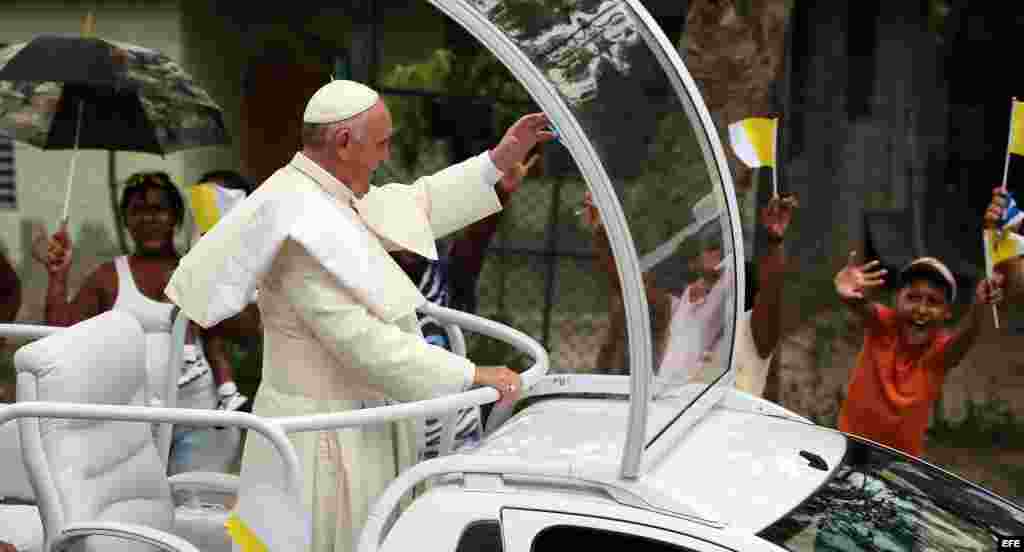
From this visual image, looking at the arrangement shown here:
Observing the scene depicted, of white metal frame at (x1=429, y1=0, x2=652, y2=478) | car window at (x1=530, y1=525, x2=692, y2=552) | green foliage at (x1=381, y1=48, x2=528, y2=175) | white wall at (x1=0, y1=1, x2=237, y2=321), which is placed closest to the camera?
car window at (x1=530, y1=525, x2=692, y2=552)

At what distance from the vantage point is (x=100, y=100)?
5.48m

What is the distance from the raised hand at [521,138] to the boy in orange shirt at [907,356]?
1676mm

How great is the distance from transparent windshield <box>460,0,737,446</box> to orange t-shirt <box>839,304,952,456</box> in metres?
1.21

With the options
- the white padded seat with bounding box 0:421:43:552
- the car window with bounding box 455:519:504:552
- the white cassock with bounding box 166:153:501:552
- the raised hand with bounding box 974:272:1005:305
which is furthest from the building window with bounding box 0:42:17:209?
the car window with bounding box 455:519:504:552

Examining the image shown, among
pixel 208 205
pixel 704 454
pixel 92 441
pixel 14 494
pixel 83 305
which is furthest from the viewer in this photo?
pixel 83 305

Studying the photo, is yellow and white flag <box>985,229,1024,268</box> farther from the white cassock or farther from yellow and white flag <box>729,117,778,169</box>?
the white cassock

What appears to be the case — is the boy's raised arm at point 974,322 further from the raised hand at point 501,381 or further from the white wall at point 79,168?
the white wall at point 79,168

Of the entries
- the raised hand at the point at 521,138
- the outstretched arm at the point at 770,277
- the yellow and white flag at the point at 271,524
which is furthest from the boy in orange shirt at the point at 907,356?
the yellow and white flag at the point at 271,524

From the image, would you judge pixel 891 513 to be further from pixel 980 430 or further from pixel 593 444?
pixel 980 430

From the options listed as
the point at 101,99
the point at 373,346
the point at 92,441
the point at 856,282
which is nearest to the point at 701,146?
the point at 373,346

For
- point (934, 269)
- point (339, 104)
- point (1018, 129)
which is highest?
point (1018, 129)

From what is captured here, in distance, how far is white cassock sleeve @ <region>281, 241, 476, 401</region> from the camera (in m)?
2.82

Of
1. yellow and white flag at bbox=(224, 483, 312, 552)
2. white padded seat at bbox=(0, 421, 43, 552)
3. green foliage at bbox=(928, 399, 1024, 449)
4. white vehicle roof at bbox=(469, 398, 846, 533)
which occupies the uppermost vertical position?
white vehicle roof at bbox=(469, 398, 846, 533)

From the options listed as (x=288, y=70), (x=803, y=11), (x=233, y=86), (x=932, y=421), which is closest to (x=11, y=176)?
(x=233, y=86)
